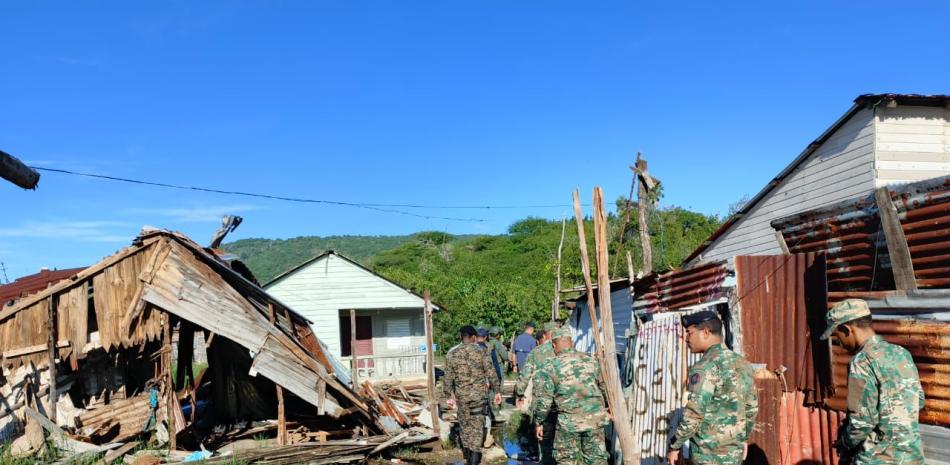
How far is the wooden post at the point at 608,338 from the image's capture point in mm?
6078

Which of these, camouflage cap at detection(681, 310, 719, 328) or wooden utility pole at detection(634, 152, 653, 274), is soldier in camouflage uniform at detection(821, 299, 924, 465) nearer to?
camouflage cap at detection(681, 310, 719, 328)

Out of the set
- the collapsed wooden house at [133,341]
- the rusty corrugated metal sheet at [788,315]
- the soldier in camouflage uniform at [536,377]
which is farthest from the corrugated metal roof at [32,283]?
the rusty corrugated metal sheet at [788,315]

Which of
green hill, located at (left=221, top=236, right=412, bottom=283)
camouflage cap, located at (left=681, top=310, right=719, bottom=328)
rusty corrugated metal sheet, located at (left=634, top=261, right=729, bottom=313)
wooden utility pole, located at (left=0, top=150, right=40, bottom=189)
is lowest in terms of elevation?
camouflage cap, located at (left=681, top=310, right=719, bottom=328)

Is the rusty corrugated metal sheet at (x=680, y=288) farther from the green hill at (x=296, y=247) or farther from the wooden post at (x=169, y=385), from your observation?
the green hill at (x=296, y=247)

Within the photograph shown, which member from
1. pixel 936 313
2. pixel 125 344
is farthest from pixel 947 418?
pixel 125 344

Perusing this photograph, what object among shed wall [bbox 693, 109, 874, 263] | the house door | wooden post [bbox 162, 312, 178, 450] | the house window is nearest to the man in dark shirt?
shed wall [bbox 693, 109, 874, 263]

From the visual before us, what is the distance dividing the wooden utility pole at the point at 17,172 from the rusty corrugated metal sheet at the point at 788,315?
5971 millimetres

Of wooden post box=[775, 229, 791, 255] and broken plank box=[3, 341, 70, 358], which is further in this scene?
broken plank box=[3, 341, 70, 358]

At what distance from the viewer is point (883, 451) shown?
162 inches

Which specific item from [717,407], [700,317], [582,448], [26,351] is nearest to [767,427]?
[717,407]

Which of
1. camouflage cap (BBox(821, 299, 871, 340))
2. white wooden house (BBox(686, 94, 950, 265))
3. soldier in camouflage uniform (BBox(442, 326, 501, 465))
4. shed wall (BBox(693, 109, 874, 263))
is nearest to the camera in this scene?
camouflage cap (BBox(821, 299, 871, 340))

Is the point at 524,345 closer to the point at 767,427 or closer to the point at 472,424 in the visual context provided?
the point at 472,424

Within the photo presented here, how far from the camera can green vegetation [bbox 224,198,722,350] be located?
96.1ft

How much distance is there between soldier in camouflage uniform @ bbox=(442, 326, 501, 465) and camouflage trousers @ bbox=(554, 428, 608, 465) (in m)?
2.47
